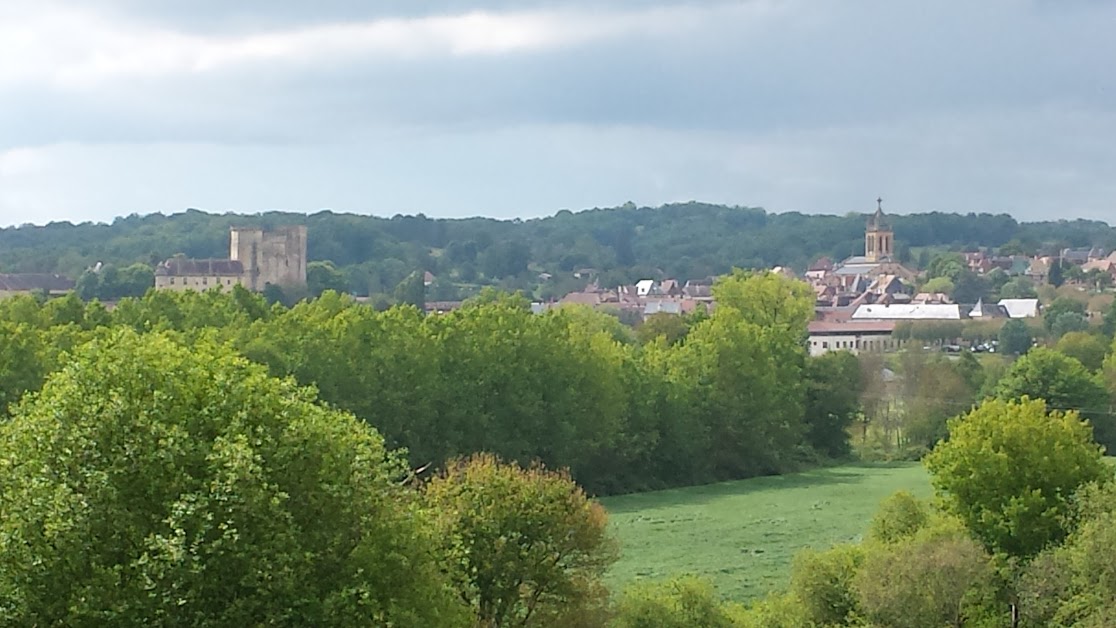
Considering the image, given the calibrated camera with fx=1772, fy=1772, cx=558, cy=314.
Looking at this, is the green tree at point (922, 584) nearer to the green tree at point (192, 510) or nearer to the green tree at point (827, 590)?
the green tree at point (827, 590)

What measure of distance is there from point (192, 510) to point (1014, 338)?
147 meters

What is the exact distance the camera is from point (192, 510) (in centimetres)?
2234

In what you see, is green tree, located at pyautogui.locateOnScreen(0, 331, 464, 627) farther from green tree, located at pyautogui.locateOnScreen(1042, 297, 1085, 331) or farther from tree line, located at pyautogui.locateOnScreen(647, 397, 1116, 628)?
green tree, located at pyautogui.locateOnScreen(1042, 297, 1085, 331)

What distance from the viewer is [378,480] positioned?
25703 mm

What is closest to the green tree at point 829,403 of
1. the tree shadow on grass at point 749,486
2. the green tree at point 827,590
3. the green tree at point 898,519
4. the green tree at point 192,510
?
the tree shadow on grass at point 749,486

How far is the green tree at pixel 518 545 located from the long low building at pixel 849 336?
13398 centimetres

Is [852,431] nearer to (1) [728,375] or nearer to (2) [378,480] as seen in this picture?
(1) [728,375]

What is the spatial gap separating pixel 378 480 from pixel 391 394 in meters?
47.0

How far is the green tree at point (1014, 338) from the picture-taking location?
157750 millimetres

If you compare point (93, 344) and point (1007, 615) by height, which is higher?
point (93, 344)

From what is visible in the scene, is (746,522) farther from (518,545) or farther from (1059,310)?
(1059,310)

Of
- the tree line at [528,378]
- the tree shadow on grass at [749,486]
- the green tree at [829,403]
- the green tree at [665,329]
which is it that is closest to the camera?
the tree line at [528,378]

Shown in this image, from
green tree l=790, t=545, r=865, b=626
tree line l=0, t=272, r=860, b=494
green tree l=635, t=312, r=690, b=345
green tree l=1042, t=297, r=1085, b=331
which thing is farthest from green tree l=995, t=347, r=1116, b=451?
green tree l=1042, t=297, r=1085, b=331

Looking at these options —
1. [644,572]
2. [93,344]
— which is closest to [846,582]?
[644,572]
